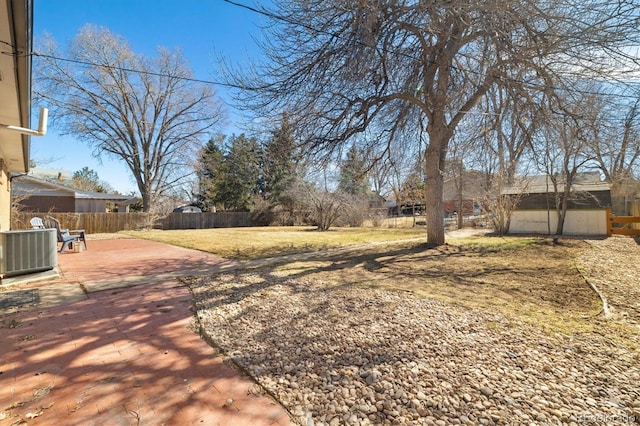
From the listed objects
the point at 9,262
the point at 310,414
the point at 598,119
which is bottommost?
the point at 310,414

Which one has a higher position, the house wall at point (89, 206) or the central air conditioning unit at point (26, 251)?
the house wall at point (89, 206)

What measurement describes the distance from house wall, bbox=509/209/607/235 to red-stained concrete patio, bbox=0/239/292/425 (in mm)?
15538

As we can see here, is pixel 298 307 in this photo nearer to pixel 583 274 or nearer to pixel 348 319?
pixel 348 319

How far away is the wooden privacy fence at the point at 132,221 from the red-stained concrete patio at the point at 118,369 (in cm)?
1497

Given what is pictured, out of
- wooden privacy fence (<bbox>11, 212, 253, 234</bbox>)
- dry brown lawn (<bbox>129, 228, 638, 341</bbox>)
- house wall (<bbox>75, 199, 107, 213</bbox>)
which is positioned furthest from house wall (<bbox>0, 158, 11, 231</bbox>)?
house wall (<bbox>75, 199, 107, 213</bbox>)

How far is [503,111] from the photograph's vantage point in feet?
24.8

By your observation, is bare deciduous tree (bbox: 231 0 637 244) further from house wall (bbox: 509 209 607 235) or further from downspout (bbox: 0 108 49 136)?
house wall (bbox: 509 209 607 235)

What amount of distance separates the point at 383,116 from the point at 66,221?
19.0m

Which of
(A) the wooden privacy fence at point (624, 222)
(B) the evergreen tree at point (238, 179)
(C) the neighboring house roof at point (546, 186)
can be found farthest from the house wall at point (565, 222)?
(B) the evergreen tree at point (238, 179)

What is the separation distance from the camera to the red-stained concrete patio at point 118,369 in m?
1.93

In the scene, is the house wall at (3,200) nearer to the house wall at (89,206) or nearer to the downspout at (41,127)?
the downspout at (41,127)

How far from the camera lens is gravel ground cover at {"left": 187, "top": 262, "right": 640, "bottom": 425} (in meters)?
1.87

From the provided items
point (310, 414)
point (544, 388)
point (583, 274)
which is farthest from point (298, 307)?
point (583, 274)

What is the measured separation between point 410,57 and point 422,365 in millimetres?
6513
